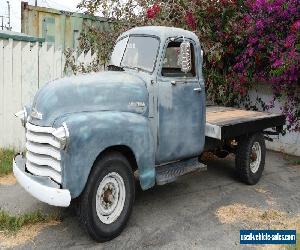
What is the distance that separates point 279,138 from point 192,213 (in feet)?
16.2

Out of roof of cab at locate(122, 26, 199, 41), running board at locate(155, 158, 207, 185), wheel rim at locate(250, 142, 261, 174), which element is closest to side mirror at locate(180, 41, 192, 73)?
roof of cab at locate(122, 26, 199, 41)

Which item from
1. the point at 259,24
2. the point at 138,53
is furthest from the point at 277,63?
the point at 138,53

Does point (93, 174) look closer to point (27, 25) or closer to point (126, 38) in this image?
point (126, 38)

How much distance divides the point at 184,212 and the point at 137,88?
6.22ft

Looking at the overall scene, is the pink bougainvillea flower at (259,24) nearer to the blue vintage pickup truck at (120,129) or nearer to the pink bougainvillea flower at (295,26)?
the pink bougainvillea flower at (295,26)

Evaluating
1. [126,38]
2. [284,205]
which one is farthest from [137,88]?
[284,205]

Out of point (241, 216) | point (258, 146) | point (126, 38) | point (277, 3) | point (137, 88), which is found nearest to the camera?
point (137, 88)

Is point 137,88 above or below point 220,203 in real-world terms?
above

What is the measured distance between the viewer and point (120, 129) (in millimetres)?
4648

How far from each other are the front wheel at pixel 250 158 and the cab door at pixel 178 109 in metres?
1.09

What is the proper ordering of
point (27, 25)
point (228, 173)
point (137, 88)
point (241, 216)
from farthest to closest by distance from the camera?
point (27, 25) → point (228, 173) → point (241, 216) → point (137, 88)

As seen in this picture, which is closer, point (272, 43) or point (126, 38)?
point (126, 38)

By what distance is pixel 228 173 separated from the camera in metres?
7.73

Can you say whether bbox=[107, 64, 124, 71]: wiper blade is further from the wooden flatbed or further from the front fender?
the wooden flatbed
